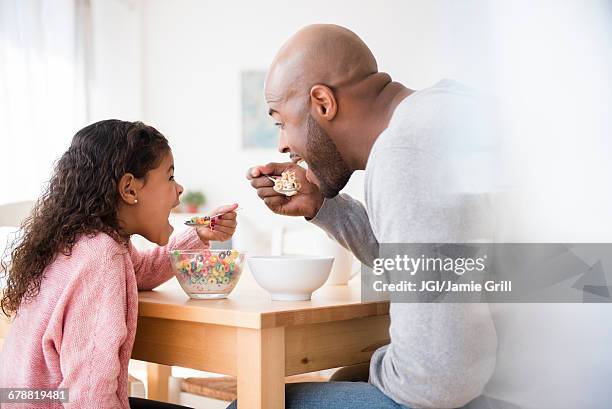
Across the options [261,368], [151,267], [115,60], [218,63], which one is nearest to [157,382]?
[151,267]

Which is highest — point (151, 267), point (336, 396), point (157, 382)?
point (151, 267)

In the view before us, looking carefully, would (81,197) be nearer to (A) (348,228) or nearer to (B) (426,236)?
(A) (348,228)

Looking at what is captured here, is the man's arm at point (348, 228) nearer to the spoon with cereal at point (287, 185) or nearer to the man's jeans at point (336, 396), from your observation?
the spoon with cereal at point (287, 185)

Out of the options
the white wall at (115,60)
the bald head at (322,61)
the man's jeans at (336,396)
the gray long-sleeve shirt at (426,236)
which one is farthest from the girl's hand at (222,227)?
the white wall at (115,60)

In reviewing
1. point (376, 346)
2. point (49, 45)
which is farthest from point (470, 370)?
point (49, 45)

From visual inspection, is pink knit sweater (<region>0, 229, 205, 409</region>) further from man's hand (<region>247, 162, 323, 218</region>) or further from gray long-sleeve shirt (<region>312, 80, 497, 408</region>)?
gray long-sleeve shirt (<region>312, 80, 497, 408</region>)

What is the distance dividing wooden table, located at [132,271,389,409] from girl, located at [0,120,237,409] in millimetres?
66

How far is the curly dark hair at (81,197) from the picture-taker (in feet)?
4.09

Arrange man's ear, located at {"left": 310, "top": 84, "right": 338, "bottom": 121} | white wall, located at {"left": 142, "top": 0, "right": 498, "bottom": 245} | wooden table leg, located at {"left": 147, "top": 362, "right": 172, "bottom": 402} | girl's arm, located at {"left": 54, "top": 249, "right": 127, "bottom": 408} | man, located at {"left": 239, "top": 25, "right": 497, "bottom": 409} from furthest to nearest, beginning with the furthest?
white wall, located at {"left": 142, "top": 0, "right": 498, "bottom": 245} → wooden table leg, located at {"left": 147, "top": 362, "right": 172, "bottom": 402} → man's ear, located at {"left": 310, "top": 84, "right": 338, "bottom": 121} → girl's arm, located at {"left": 54, "top": 249, "right": 127, "bottom": 408} → man, located at {"left": 239, "top": 25, "right": 497, "bottom": 409}

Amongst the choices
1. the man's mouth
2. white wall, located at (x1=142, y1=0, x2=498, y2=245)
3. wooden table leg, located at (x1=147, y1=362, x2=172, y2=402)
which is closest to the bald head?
the man's mouth

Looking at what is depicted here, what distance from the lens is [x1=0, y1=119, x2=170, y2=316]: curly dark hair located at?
1.25m

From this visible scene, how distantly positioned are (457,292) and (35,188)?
10.9 ft

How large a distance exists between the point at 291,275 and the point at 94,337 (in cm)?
33

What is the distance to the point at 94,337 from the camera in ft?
3.77
